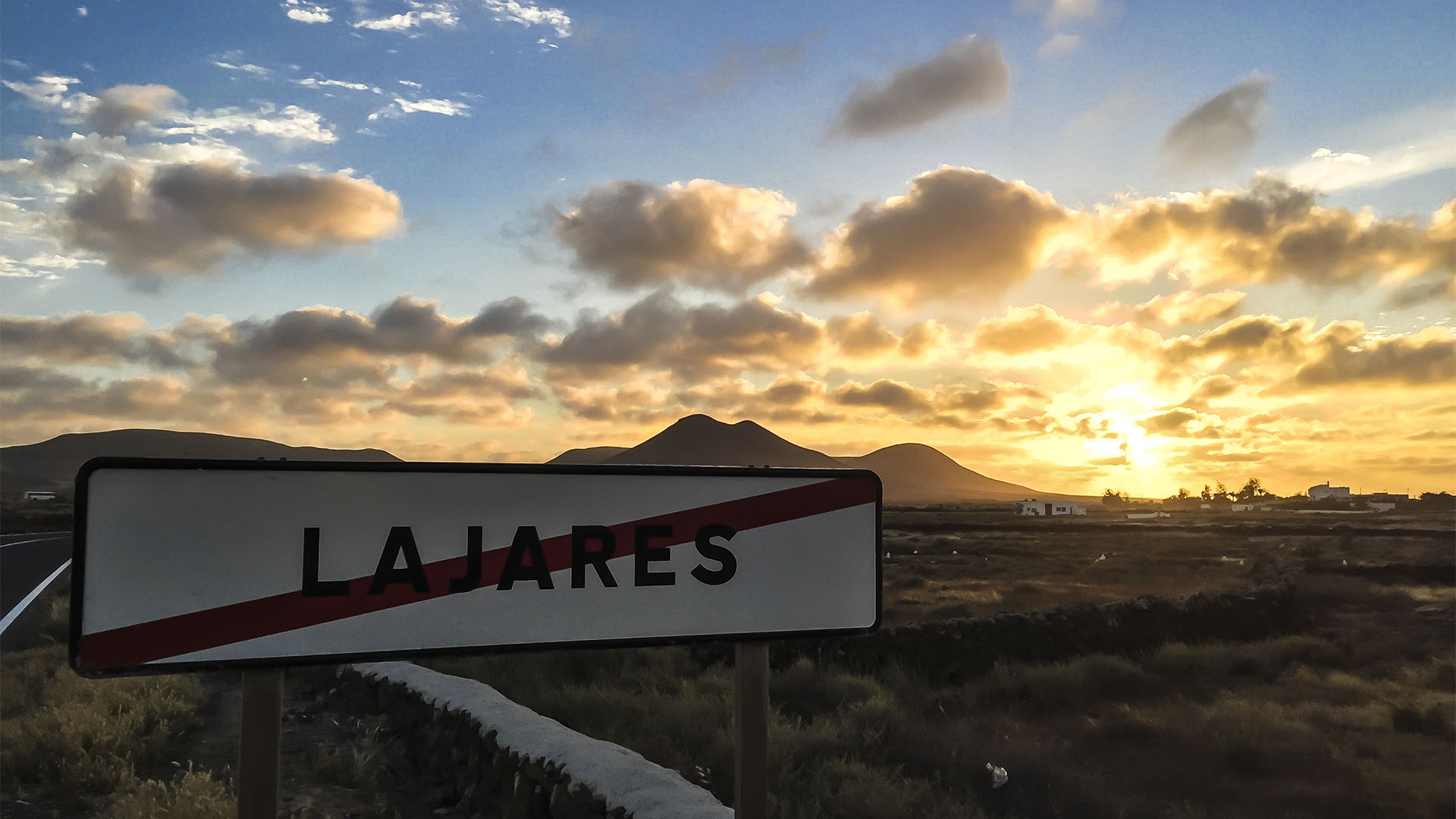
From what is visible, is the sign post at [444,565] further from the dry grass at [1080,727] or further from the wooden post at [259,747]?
the dry grass at [1080,727]

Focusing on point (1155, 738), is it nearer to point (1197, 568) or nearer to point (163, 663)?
point (163, 663)

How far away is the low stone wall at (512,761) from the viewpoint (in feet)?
15.6

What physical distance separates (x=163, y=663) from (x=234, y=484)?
468 mm

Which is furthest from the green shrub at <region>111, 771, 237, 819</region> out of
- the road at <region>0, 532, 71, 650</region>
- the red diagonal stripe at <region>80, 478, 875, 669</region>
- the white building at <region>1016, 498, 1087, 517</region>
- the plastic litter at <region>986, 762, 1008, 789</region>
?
the white building at <region>1016, 498, 1087, 517</region>

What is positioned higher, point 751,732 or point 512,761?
point 751,732

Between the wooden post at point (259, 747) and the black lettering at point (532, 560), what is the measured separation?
66 centimetres

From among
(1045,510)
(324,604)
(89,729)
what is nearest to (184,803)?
(89,729)

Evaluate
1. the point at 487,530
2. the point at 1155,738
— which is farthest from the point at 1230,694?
the point at 487,530

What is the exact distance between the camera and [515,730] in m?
6.21

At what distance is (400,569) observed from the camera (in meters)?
2.38

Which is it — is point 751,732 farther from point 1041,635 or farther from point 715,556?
point 1041,635

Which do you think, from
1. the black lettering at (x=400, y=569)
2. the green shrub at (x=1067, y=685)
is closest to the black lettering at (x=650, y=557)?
the black lettering at (x=400, y=569)

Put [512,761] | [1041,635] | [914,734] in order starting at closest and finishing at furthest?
[512,761] → [914,734] → [1041,635]

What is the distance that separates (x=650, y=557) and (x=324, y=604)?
0.93m
